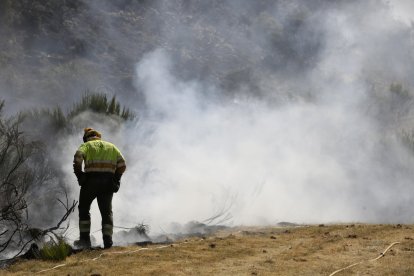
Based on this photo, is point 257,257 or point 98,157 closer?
point 257,257

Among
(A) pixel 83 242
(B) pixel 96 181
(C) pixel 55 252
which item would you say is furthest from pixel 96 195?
(C) pixel 55 252

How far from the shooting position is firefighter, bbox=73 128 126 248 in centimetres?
709

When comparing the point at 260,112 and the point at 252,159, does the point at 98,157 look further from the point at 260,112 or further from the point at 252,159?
the point at 260,112

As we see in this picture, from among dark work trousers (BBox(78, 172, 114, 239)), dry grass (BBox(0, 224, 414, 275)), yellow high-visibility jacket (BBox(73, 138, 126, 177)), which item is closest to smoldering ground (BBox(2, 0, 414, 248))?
dark work trousers (BBox(78, 172, 114, 239))

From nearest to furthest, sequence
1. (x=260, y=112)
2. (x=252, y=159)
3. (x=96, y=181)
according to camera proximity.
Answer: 1. (x=96, y=181)
2. (x=252, y=159)
3. (x=260, y=112)

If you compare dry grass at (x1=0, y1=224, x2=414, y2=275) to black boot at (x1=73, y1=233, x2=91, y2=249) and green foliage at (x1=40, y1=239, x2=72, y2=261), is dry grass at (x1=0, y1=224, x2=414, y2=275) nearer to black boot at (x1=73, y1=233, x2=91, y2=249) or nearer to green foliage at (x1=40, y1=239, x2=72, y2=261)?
green foliage at (x1=40, y1=239, x2=72, y2=261)

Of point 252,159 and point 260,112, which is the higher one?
point 260,112

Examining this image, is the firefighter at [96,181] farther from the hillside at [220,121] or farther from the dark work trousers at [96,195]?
the hillside at [220,121]

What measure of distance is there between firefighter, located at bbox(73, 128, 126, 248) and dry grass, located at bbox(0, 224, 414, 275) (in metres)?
0.46

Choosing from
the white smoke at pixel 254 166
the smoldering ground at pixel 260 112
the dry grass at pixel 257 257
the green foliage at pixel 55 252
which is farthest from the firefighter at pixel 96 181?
the white smoke at pixel 254 166

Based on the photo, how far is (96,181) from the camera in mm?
7160

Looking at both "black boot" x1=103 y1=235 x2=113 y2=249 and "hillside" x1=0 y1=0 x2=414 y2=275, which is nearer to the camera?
"black boot" x1=103 y1=235 x2=113 y2=249

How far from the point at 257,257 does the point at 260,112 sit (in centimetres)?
1391

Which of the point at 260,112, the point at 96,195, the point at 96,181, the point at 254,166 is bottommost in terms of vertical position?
the point at 96,195
